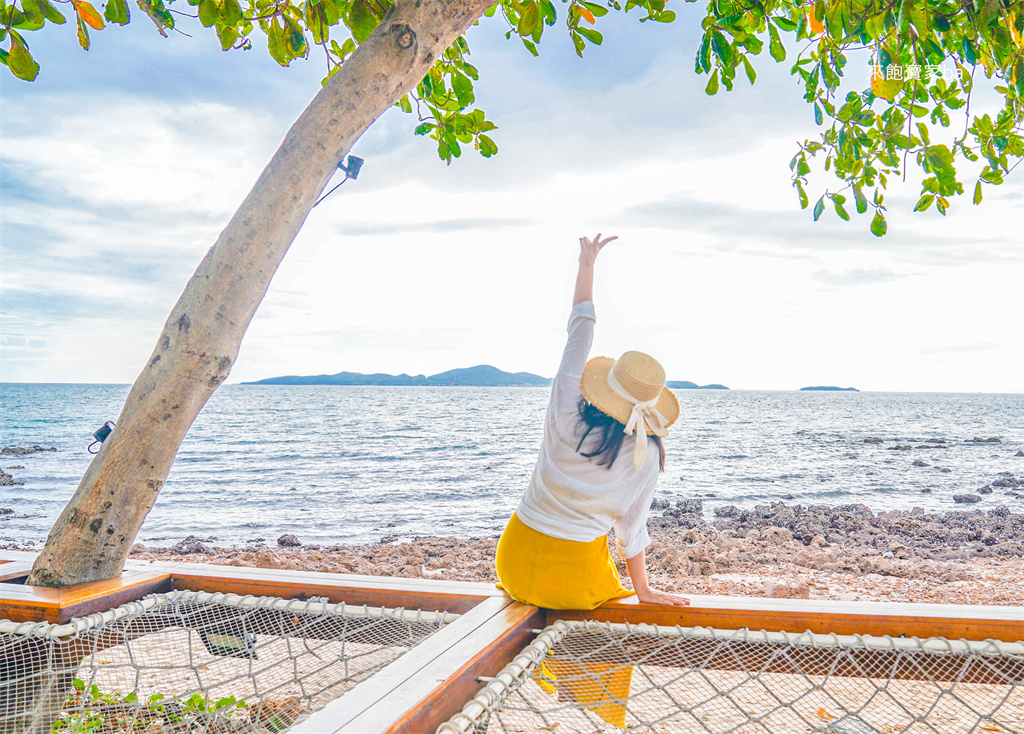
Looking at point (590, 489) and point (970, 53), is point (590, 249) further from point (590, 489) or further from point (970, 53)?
point (970, 53)

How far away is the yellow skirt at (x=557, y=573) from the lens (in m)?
2.33

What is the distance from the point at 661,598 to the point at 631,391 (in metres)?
0.75

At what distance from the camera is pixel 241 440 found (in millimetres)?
31734

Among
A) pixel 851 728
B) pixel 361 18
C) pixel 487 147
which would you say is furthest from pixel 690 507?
pixel 361 18

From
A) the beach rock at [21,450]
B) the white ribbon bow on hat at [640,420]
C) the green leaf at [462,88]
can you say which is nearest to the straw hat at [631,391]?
the white ribbon bow on hat at [640,420]

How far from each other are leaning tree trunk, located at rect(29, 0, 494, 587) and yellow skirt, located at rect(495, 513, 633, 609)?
1.36m

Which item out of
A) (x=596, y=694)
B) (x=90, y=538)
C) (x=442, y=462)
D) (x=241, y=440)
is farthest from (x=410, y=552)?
(x=241, y=440)

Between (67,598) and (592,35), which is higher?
(592,35)

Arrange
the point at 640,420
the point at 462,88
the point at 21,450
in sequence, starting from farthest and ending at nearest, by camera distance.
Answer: the point at 21,450
the point at 462,88
the point at 640,420

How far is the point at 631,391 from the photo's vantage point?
2426mm

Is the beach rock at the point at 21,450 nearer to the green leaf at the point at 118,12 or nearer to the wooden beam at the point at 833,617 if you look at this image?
the green leaf at the point at 118,12

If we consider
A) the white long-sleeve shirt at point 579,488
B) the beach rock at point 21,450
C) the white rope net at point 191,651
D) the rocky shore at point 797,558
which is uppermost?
the white long-sleeve shirt at point 579,488

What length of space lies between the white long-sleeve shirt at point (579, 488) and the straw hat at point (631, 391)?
0.08 m

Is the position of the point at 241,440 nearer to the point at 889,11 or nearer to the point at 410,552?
the point at 410,552
